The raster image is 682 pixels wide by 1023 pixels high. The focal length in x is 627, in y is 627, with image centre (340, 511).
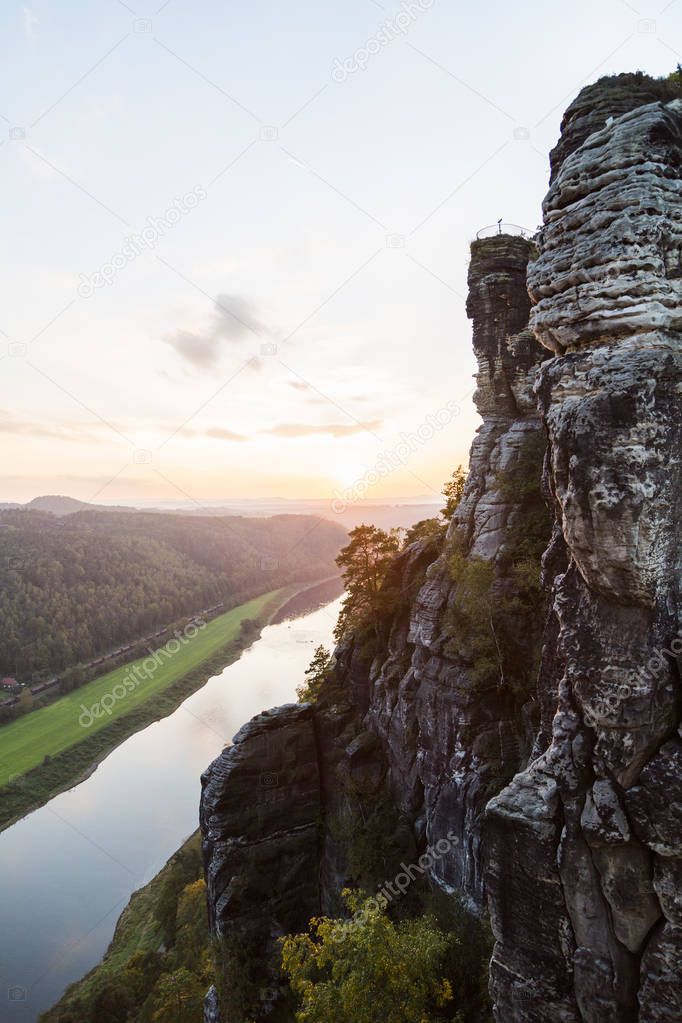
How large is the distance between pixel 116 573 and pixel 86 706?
1691 inches

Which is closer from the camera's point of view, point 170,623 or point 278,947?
point 278,947

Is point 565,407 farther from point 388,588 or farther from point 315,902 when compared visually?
point 315,902

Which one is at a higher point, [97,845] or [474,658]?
[474,658]

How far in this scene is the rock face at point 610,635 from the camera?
7215 millimetres

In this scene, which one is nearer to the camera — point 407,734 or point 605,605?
point 605,605

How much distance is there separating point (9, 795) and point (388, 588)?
136ft

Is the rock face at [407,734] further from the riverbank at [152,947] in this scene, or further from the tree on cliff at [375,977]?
the riverbank at [152,947]

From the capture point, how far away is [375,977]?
12633 mm

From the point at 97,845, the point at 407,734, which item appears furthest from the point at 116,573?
the point at 407,734

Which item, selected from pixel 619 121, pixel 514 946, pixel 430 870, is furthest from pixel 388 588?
pixel 619 121

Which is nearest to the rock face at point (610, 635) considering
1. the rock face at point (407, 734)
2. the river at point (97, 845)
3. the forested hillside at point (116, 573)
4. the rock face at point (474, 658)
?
the rock face at point (474, 658)

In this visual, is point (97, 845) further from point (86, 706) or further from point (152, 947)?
point (86, 706)

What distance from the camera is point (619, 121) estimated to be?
27.0 feet

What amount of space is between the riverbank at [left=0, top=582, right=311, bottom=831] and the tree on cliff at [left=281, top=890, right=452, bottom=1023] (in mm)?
39887
